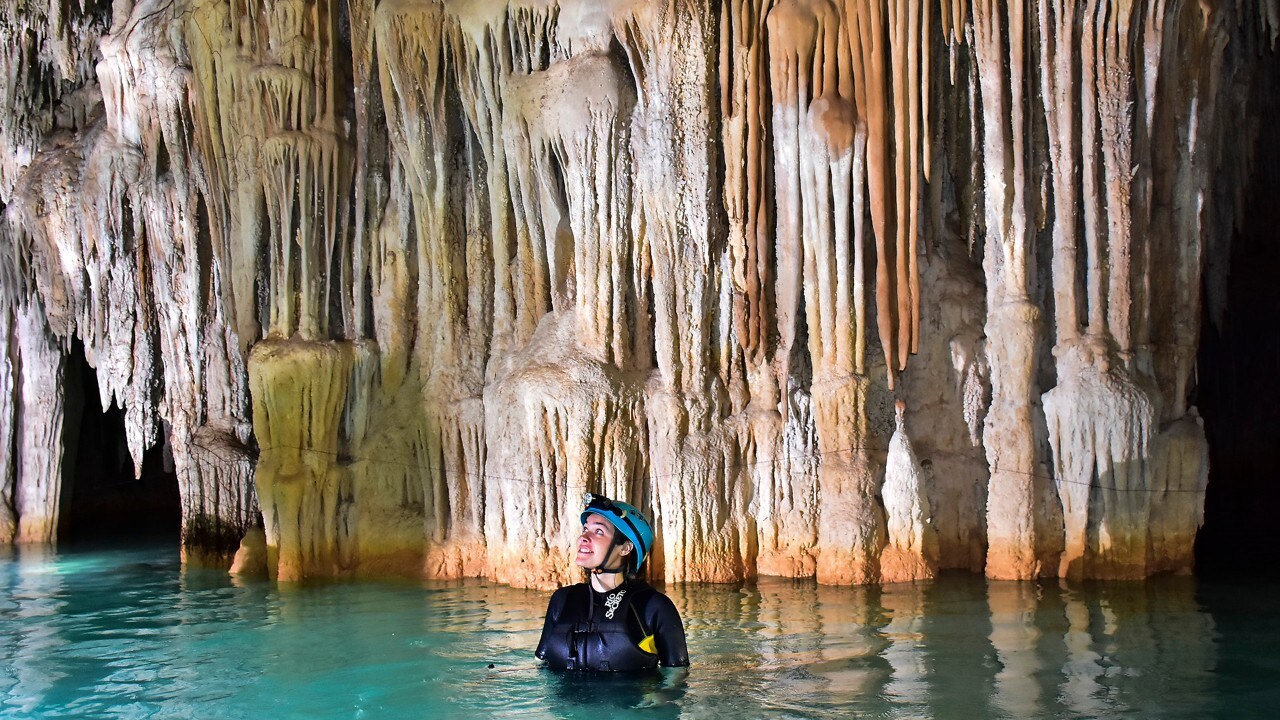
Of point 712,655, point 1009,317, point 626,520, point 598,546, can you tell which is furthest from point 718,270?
point 598,546

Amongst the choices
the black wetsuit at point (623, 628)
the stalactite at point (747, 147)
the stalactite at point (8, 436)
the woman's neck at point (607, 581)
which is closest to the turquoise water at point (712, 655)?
the black wetsuit at point (623, 628)

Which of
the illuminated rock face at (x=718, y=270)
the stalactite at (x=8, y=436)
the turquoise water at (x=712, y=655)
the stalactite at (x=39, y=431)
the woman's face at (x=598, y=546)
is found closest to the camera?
the woman's face at (x=598, y=546)

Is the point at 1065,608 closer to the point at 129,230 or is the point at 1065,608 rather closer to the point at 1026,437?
the point at 1026,437

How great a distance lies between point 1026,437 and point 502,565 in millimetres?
3968

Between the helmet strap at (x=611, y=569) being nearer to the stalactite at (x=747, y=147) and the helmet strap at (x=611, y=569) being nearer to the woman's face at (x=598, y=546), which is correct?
the woman's face at (x=598, y=546)

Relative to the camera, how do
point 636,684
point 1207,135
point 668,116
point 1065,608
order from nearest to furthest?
point 636,684, point 1065,608, point 1207,135, point 668,116

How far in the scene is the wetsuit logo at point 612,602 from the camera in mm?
4973

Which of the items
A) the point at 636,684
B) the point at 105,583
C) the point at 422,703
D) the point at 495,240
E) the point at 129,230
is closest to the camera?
the point at 636,684

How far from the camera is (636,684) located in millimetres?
5074

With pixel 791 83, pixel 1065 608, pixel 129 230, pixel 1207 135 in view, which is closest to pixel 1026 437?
pixel 1065 608

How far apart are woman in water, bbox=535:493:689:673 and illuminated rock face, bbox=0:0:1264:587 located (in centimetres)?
420

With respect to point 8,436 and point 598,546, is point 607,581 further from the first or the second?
point 8,436

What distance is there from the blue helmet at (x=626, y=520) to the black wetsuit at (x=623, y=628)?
5.4 inches

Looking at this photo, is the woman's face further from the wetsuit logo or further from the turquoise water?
the turquoise water
